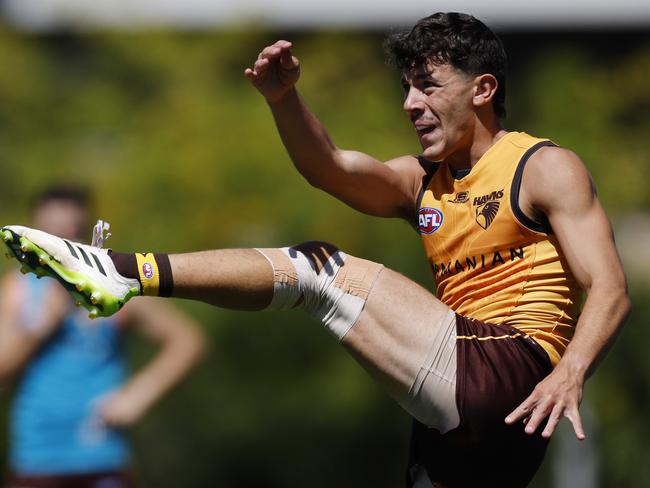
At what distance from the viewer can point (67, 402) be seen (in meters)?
6.88

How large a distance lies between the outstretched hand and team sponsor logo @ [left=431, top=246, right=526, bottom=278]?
61 cm

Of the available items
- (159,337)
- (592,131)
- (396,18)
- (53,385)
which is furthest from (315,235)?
(396,18)

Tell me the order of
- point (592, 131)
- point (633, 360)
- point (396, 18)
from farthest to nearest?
point (396, 18) → point (592, 131) → point (633, 360)

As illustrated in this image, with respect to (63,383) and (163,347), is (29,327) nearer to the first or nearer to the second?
(63,383)

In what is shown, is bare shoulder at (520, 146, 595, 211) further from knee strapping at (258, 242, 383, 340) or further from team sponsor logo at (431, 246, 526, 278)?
knee strapping at (258, 242, 383, 340)

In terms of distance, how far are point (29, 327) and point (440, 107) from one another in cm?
312

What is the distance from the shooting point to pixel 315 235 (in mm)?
9312

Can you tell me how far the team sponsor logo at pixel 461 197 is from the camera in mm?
4852

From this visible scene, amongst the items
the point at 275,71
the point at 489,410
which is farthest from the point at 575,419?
the point at 275,71

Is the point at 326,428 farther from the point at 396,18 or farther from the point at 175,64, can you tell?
the point at 396,18

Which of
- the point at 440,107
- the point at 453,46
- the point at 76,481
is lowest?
the point at 76,481

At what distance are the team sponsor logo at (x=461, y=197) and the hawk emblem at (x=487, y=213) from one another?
0.32 feet

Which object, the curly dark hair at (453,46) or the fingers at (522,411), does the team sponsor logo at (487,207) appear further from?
the fingers at (522,411)

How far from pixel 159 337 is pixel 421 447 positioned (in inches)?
118
